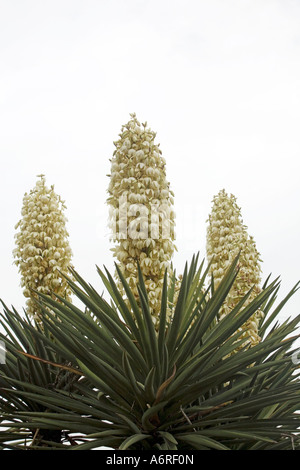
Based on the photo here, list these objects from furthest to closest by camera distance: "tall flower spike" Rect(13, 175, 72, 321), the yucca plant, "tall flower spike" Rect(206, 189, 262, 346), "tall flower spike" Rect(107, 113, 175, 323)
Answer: "tall flower spike" Rect(13, 175, 72, 321)
"tall flower spike" Rect(206, 189, 262, 346)
"tall flower spike" Rect(107, 113, 175, 323)
the yucca plant

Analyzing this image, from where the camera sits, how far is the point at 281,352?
3324 mm

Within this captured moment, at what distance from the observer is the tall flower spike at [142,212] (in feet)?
9.36

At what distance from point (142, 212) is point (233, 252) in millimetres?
800

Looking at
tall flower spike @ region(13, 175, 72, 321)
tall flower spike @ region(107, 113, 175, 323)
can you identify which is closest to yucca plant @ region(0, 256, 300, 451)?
tall flower spike @ region(107, 113, 175, 323)

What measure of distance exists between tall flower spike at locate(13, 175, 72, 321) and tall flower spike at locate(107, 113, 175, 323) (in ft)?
3.69

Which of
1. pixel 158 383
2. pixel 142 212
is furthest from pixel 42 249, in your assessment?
pixel 158 383

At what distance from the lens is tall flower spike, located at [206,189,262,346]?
3.17m

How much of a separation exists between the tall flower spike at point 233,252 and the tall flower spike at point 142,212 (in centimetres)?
54

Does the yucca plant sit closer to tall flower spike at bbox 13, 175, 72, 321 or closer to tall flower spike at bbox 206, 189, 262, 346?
tall flower spike at bbox 206, 189, 262, 346

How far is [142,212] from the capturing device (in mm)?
2840

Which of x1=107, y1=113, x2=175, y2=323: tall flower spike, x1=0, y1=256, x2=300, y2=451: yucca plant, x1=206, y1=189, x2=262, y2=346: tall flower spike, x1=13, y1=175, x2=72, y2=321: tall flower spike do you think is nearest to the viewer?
x1=0, y1=256, x2=300, y2=451: yucca plant

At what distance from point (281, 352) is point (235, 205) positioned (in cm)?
113

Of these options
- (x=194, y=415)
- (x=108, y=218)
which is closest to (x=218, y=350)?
(x=194, y=415)
